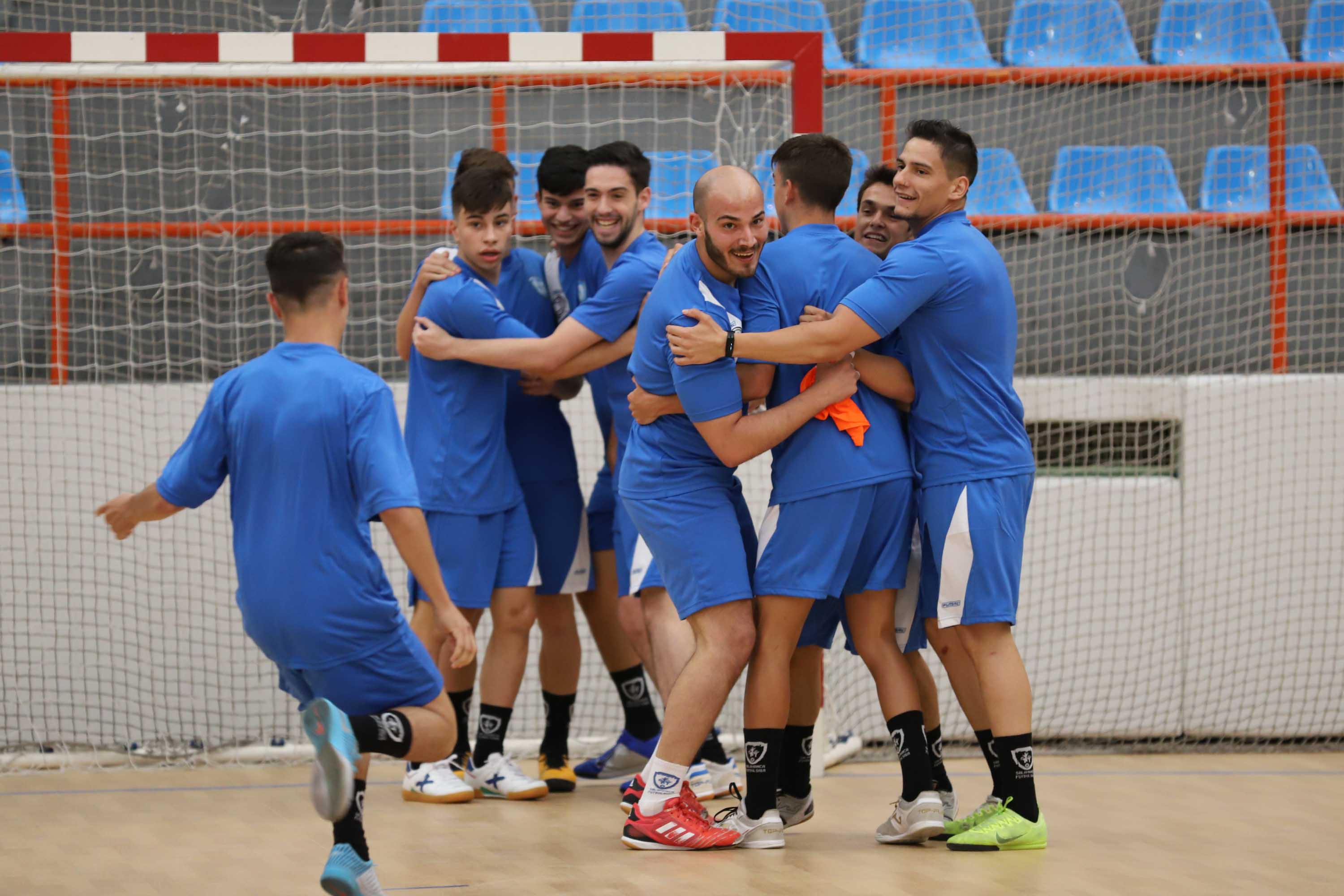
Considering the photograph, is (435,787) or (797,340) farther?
(435,787)

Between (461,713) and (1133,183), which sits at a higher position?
(1133,183)

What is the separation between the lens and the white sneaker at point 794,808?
4035 millimetres

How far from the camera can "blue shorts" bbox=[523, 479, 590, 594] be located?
478 cm

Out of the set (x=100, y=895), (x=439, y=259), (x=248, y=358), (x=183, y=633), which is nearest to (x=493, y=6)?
(x=248, y=358)

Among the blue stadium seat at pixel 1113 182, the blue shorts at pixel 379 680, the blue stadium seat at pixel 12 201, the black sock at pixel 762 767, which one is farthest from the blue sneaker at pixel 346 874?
the blue stadium seat at pixel 1113 182

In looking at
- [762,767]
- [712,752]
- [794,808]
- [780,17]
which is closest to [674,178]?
[780,17]

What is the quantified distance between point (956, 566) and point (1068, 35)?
17.2ft

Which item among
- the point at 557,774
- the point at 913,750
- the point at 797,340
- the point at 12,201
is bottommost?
the point at 557,774

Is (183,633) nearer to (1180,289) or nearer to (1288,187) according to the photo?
(1180,289)

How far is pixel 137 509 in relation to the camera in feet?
10.3

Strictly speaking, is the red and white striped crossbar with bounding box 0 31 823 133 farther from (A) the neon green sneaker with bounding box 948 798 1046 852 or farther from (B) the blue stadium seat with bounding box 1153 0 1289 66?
(B) the blue stadium seat with bounding box 1153 0 1289 66

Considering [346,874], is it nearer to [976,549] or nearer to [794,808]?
[794,808]

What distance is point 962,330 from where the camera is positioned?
3748 mm

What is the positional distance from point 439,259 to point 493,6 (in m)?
3.34
